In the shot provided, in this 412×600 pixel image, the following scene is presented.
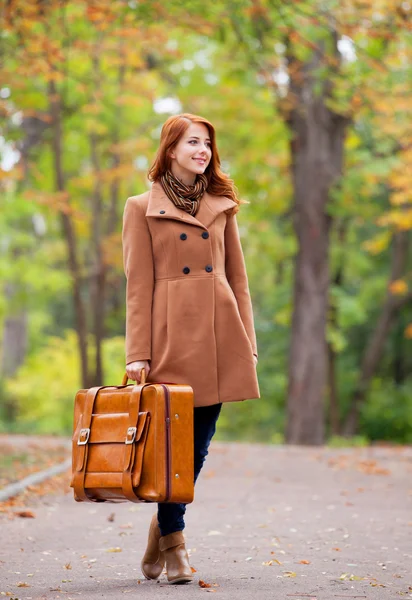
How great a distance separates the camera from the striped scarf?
525 cm

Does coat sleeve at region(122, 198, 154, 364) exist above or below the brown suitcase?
above

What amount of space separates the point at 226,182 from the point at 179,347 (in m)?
0.93

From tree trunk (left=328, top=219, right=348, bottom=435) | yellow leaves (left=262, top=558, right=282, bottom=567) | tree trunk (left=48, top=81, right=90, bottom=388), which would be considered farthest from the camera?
tree trunk (left=328, top=219, right=348, bottom=435)

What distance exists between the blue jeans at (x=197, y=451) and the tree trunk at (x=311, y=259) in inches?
513

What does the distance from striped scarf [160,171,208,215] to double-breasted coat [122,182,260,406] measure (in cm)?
4

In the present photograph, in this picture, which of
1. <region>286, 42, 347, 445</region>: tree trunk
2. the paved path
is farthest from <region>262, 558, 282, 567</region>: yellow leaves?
<region>286, 42, 347, 445</region>: tree trunk

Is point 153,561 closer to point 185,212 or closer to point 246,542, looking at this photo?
point 246,542

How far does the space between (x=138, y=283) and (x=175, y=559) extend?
4.53 feet

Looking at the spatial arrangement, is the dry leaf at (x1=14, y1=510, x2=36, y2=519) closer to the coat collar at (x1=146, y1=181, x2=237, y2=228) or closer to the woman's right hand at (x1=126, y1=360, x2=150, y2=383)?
the woman's right hand at (x1=126, y1=360, x2=150, y2=383)

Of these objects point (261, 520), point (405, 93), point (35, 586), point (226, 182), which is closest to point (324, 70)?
point (405, 93)

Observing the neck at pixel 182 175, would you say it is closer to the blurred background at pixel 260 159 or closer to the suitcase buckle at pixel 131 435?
the suitcase buckle at pixel 131 435

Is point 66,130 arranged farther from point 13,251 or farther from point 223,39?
point 223,39

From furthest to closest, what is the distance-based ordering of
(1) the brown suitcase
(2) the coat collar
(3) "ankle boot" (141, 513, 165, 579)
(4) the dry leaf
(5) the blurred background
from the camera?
(5) the blurred background, (4) the dry leaf, (3) "ankle boot" (141, 513, 165, 579), (2) the coat collar, (1) the brown suitcase

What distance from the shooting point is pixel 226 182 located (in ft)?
17.8
